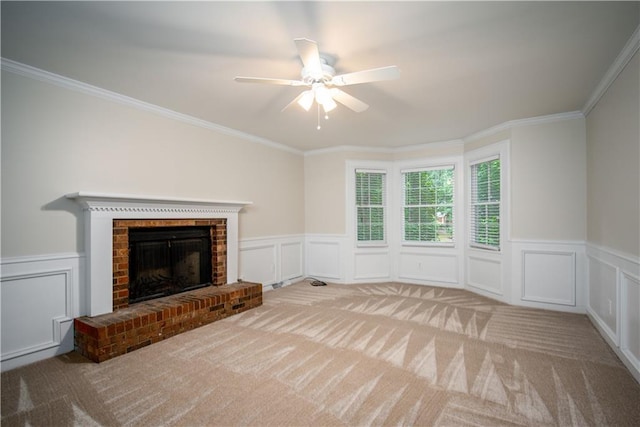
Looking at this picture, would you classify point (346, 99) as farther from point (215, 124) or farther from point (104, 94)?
point (104, 94)

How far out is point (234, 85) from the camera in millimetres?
3076

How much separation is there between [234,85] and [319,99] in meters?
0.96

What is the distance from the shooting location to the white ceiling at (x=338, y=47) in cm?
199

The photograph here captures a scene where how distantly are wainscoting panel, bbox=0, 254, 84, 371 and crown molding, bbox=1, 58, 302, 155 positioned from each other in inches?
62.7

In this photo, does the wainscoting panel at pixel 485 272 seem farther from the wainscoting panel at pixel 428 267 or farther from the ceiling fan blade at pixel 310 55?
the ceiling fan blade at pixel 310 55

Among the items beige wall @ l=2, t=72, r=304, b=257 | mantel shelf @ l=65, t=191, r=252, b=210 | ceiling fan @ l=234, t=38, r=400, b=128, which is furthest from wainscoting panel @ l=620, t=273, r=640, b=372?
beige wall @ l=2, t=72, r=304, b=257

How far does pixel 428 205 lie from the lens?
5582 millimetres

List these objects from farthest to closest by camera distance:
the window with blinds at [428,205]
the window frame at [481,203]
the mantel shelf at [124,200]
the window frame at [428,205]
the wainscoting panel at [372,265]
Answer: the wainscoting panel at [372,265] < the window with blinds at [428,205] < the window frame at [428,205] < the window frame at [481,203] < the mantel shelf at [124,200]

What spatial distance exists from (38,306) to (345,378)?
8.92 ft

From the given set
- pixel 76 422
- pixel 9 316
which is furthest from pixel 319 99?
pixel 9 316

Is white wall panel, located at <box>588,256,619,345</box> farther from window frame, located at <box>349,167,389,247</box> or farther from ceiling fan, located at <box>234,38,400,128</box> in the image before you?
window frame, located at <box>349,167,389,247</box>

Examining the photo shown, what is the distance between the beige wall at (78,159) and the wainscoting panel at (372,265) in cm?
253

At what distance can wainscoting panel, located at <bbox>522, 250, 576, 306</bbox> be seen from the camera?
13.0 feet

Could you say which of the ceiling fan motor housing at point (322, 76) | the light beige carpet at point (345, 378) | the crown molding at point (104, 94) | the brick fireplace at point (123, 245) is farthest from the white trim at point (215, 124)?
the light beige carpet at point (345, 378)
